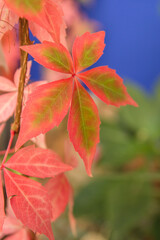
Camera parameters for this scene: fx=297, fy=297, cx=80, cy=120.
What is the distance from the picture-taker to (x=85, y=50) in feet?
0.61

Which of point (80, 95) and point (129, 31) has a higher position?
point (129, 31)

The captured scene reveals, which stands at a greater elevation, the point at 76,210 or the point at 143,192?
the point at 143,192

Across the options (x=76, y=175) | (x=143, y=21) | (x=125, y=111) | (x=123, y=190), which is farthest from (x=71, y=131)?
Answer: (x=143, y=21)

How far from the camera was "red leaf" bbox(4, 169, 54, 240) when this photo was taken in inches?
6.9

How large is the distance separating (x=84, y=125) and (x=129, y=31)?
130cm

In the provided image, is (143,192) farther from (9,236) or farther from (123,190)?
(9,236)

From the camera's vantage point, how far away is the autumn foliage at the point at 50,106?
0.17 meters

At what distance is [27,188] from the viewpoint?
18 centimetres

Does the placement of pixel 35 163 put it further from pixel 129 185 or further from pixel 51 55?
pixel 129 185

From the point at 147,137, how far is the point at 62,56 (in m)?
0.85

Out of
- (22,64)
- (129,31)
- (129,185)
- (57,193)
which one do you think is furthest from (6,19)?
Answer: (129,31)

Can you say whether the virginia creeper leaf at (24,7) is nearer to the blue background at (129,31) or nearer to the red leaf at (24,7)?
the red leaf at (24,7)

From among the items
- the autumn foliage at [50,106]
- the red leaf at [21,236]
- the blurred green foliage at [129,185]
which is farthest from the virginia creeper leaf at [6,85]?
the blurred green foliage at [129,185]

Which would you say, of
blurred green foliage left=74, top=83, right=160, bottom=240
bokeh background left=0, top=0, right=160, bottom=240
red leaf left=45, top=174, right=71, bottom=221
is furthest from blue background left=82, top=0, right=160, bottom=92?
red leaf left=45, top=174, right=71, bottom=221
